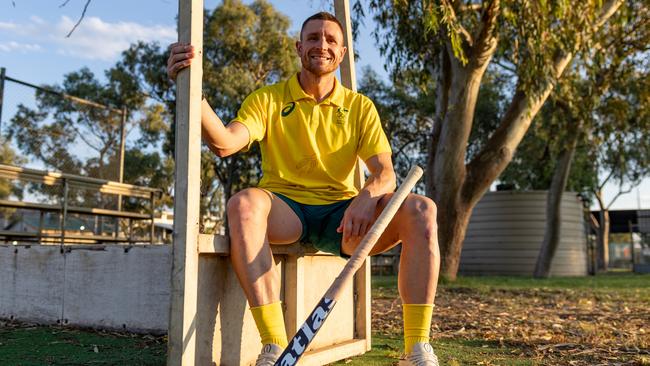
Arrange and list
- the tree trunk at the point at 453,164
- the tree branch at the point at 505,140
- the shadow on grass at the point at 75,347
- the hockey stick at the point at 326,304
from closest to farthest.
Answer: the hockey stick at the point at 326,304 → the shadow on grass at the point at 75,347 → the tree trunk at the point at 453,164 → the tree branch at the point at 505,140

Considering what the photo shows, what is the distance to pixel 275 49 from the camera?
18.3m

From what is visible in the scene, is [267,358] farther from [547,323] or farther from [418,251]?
[547,323]

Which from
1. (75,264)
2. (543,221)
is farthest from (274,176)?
(543,221)

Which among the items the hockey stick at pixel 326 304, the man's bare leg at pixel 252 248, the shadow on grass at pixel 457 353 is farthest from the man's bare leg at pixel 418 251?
the shadow on grass at pixel 457 353

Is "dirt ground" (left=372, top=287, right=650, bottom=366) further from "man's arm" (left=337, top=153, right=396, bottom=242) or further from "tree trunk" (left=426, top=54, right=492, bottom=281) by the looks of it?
"tree trunk" (left=426, top=54, right=492, bottom=281)

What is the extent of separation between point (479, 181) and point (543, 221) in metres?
8.46

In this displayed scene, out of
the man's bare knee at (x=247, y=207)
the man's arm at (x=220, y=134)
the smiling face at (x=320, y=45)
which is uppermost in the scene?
the smiling face at (x=320, y=45)

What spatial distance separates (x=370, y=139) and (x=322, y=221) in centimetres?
39

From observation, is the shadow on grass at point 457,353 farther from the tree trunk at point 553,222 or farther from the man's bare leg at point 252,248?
the tree trunk at point 553,222

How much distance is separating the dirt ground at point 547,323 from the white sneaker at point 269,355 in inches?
45.8

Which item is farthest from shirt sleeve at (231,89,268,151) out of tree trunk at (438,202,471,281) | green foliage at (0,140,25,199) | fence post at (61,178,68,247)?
tree trunk at (438,202,471,281)

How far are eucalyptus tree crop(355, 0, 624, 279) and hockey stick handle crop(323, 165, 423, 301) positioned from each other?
16.1 feet

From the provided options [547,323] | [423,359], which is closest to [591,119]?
[547,323]

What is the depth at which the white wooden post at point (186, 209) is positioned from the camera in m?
1.83
